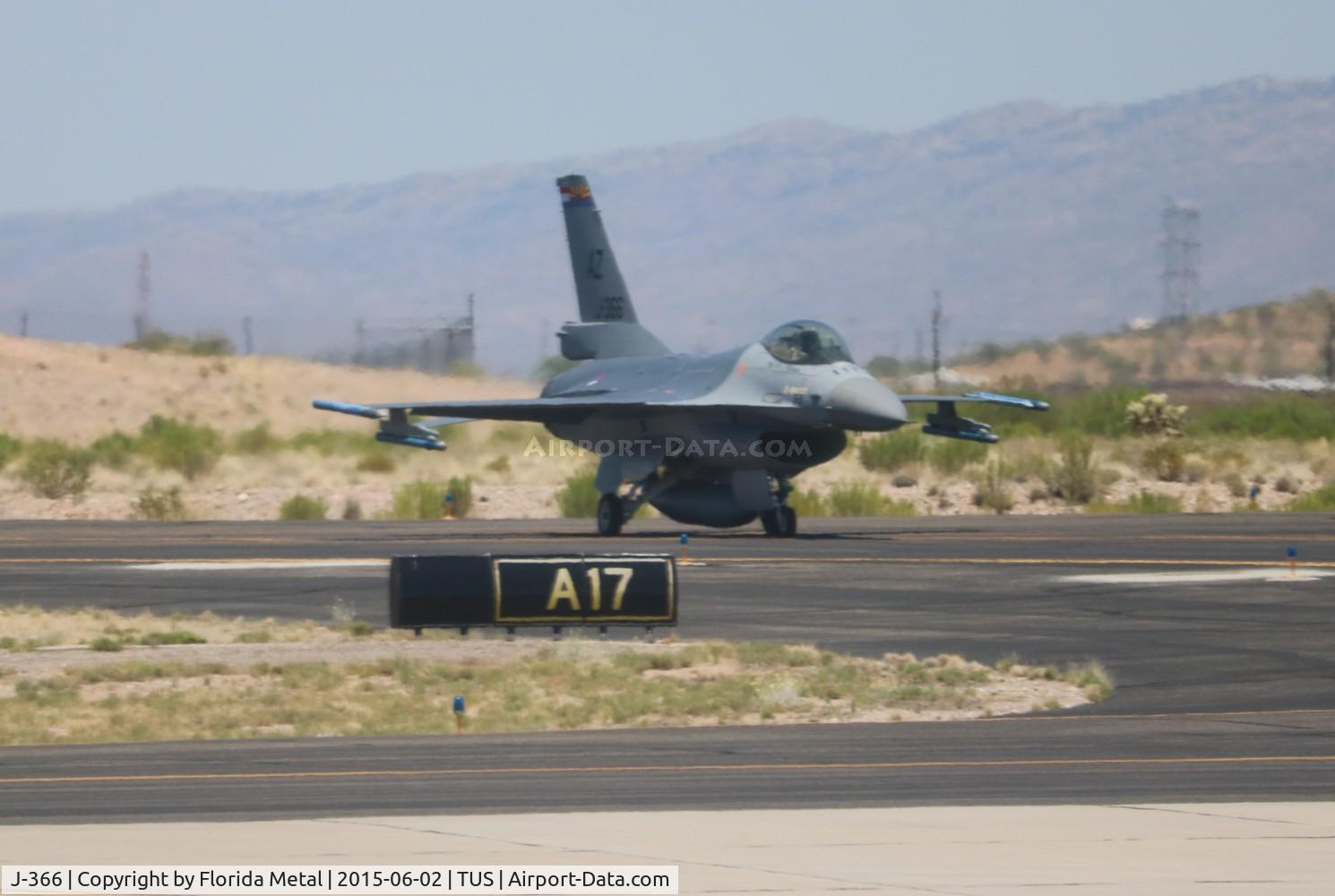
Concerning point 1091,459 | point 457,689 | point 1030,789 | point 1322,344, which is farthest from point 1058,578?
point 1322,344

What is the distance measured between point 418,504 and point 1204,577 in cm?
2437

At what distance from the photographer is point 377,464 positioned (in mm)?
61281

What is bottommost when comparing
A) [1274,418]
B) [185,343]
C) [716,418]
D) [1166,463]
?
[1166,463]

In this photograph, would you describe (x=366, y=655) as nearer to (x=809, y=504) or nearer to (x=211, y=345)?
(x=809, y=504)

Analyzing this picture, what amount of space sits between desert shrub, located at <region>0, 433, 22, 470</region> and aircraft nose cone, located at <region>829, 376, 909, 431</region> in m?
35.4

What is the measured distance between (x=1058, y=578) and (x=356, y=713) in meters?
12.3

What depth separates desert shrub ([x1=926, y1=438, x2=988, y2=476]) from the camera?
53750 millimetres

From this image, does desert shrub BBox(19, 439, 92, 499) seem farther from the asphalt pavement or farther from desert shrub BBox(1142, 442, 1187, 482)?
desert shrub BBox(1142, 442, 1187, 482)

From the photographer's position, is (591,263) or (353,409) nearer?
(353,409)

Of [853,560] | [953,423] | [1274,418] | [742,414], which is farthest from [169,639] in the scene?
[1274,418]

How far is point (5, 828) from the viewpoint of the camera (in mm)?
10867

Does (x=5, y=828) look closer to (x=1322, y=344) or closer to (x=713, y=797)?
(x=713, y=797)

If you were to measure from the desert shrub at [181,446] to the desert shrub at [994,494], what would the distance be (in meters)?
23.4

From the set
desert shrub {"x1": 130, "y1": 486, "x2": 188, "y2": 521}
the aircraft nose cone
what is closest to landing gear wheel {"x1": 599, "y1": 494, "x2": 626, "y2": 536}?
the aircraft nose cone
